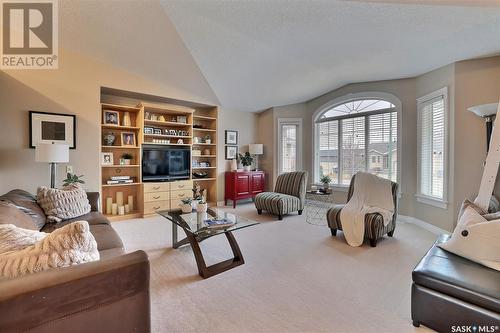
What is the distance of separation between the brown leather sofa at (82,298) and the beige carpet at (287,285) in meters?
0.62

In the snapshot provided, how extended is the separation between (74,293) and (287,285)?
1730 millimetres

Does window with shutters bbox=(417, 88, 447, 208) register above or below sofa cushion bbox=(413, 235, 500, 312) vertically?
above

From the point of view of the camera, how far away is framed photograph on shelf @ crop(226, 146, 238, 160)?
621 centimetres

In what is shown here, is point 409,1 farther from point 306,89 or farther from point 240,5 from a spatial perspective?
point 306,89

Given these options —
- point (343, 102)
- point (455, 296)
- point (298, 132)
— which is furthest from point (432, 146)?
point (455, 296)

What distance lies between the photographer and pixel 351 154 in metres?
5.58

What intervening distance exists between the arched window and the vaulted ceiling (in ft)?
2.38

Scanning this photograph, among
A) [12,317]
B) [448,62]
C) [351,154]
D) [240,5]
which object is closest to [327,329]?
[12,317]

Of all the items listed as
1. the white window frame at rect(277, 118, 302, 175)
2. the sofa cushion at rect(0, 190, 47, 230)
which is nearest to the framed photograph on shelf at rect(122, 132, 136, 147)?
the sofa cushion at rect(0, 190, 47, 230)

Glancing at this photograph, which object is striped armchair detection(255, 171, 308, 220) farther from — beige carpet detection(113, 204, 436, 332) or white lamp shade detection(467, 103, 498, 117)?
white lamp shade detection(467, 103, 498, 117)

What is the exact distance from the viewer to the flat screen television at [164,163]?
16.0 ft

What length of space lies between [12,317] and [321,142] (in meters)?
6.01

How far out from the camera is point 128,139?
4844 millimetres

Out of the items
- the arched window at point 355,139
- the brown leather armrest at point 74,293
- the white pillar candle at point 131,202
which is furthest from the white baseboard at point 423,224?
the white pillar candle at point 131,202
